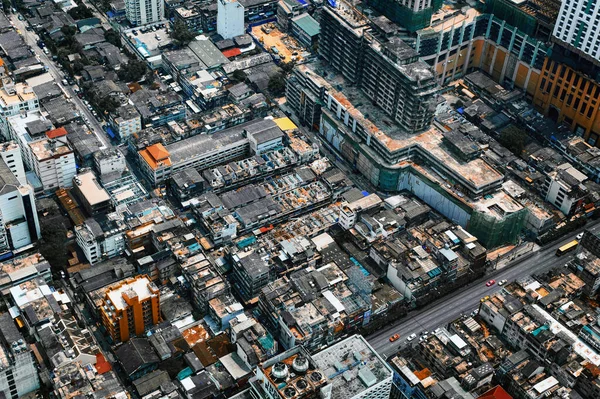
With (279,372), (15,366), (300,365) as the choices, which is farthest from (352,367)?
(15,366)

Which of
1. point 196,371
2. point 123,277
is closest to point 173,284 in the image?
point 123,277

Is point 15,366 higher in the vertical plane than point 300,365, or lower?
lower

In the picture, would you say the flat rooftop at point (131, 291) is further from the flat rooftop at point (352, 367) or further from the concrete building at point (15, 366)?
the flat rooftop at point (352, 367)

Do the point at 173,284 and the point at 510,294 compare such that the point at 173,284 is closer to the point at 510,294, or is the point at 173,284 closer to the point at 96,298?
the point at 96,298

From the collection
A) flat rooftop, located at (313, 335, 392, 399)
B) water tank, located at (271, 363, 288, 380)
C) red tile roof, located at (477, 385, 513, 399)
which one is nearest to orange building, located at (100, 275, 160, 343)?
water tank, located at (271, 363, 288, 380)

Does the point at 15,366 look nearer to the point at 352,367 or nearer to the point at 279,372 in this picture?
the point at 279,372

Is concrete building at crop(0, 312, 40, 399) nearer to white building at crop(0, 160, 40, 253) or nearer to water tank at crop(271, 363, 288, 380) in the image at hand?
white building at crop(0, 160, 40, 253)

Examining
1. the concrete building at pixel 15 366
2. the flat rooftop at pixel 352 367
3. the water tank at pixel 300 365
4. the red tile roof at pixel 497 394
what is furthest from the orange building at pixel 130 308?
the red tile roof at pixel 497 394
